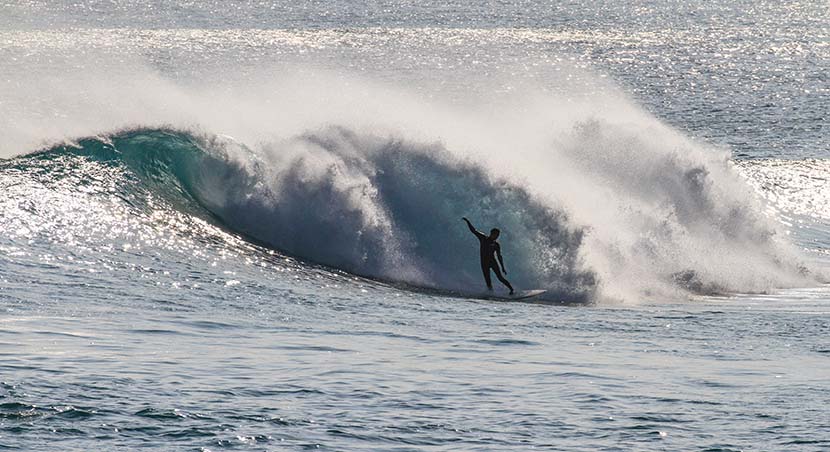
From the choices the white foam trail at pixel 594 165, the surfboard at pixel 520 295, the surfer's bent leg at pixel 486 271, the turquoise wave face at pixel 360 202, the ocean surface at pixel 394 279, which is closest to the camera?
the ocean surface at pixel 394 279

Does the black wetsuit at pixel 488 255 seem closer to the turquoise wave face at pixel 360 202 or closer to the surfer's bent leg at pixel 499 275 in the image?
the surfer's bent leg at pixel 499 275

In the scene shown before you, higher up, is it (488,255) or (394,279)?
(488,255)

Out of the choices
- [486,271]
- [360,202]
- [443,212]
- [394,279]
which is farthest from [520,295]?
[360,202]

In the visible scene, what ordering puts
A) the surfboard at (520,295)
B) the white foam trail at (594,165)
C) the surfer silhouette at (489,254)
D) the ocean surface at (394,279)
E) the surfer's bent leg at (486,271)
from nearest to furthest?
the ocean surface at (394,279) → the surfboard at (520,295) → the surfer silhouette at (489,254) → the surfer's bent leg at (486,271) → the white foam trail at (594,165)

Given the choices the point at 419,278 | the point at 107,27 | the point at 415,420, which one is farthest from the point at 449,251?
the point at 107,27

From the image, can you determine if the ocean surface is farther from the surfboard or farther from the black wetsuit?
the black wetsuit

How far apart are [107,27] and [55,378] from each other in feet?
294

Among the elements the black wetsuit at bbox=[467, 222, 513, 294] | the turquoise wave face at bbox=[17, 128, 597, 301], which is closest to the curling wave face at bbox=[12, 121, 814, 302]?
the turquoise wave face at bbox=[17, 128, 597, 301]

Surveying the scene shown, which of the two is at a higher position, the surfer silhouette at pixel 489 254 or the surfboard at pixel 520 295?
the surfer silhouette at pixel 489 254

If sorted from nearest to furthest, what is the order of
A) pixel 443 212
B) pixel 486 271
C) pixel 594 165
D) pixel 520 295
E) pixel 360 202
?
pixel 520 295
pixel 486 271
pixel 360 202
pixel 443 212
pixel 594 165

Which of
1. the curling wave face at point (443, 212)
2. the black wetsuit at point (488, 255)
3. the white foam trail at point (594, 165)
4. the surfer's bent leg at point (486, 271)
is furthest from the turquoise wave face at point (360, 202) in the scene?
the black wetsuit at point (488, 255)

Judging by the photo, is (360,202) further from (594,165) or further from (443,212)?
(594,165)

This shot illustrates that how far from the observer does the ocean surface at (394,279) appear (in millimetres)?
13852

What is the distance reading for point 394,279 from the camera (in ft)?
73.3
